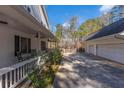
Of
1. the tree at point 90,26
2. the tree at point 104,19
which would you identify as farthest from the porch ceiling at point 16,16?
the tree at point 104,19

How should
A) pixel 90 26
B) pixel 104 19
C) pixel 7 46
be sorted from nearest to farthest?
pixel 7 46 → pixel 90 26 → pixel 104 19

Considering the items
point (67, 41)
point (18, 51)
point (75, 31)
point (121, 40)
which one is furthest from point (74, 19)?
point (18, 51)

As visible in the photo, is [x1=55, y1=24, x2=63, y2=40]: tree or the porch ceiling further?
[x1=55, y1=24, x2=63, y2=40]: tree

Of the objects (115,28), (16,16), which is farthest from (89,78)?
(115,28)

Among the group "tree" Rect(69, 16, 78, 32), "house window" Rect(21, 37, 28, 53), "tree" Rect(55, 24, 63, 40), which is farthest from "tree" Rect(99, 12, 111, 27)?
"house window" Rect(21, 37, 28, 53)

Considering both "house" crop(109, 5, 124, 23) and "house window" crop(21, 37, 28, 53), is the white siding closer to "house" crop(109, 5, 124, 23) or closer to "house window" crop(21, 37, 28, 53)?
"house window" crop(21, 37, 28, 53)

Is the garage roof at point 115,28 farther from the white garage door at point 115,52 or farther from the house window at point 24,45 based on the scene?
the house window at point 24,45

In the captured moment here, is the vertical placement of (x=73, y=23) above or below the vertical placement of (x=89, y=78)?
above

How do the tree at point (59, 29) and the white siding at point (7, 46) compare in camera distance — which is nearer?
the white siding at point (7, 46)

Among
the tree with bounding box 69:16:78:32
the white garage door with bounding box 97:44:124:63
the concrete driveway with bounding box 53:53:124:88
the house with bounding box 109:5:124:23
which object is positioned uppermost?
the house with bounding box 109:5:124:23

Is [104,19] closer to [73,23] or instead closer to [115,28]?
[73,23]

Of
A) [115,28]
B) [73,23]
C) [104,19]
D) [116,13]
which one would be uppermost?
[116,13]

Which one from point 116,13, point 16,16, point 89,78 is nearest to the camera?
point 16,16
